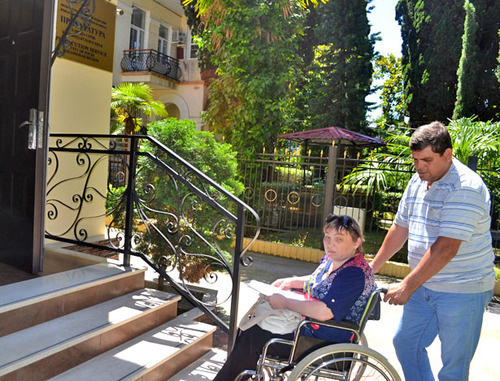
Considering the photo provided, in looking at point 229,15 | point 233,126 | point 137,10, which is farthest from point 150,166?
point 137,10

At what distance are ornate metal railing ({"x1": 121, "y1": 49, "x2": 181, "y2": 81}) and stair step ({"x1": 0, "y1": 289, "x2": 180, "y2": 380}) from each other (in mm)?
14017

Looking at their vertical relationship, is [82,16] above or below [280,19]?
below

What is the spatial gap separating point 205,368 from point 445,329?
1679 millimetres

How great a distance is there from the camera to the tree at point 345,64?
1514 centimetres

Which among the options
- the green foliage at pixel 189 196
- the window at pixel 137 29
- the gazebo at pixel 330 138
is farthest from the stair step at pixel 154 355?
the window at pixel 137 29

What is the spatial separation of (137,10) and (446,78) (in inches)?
472

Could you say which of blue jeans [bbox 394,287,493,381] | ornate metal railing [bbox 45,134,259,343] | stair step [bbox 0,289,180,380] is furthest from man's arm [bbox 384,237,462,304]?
stair step [bbox 0,289,180,380]

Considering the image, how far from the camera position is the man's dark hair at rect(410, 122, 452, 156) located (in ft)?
6.84

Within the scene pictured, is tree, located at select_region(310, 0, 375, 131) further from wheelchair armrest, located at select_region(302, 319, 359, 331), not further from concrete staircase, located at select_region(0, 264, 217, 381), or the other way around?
wheelchair armrest, located at select_region(302, 319, 359, 331)

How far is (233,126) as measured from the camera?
27.5 feet

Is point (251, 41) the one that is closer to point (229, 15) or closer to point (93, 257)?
point (229, 15)

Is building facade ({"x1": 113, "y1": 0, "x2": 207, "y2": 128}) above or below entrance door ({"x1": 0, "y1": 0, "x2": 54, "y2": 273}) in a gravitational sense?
above

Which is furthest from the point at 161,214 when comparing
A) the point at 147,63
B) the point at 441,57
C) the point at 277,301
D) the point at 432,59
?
the point at 441,57

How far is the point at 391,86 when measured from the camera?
1984 centimetres
